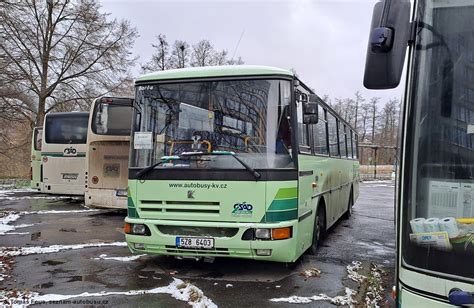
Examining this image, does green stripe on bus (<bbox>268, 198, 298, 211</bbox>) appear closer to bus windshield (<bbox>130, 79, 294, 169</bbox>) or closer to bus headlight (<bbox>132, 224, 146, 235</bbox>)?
bus windshield (<bbox>130, 79, 294, 169</bbox>)

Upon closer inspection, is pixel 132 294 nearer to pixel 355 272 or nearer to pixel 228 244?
pixel 228 244

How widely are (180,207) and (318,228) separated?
292cm

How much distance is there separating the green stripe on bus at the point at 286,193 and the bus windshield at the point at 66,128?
449 inches

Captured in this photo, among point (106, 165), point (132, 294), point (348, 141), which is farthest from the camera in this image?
point (348, 141)

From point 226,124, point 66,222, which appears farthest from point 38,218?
point 226,124

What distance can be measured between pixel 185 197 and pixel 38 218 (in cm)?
781

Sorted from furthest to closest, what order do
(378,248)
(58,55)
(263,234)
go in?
1. (58,55)
2. (378,248)
3. (263,234)

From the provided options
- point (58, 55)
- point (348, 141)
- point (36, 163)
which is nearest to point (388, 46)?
point (348, 141)

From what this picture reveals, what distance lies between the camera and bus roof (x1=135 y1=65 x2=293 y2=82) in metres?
5.83

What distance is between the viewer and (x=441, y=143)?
2.73 m

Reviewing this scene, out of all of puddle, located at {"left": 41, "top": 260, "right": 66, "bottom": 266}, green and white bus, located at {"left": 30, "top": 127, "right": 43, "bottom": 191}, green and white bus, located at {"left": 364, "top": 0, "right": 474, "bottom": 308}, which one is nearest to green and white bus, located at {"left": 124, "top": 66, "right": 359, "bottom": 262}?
puddle, located at {"left": 41, "top": 260, "right": 66, "bottom": 266}

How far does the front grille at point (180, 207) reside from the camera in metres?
5.74

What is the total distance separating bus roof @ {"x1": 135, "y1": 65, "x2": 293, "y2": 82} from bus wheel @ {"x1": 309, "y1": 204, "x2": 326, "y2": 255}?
2.74m

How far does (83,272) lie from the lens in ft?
21.1
